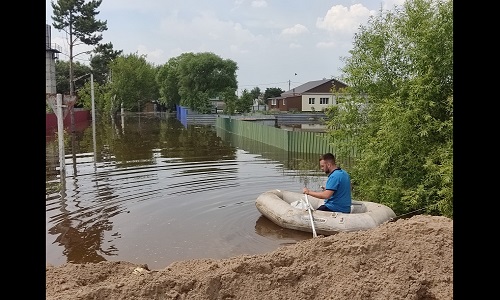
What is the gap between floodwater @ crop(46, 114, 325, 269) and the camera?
28.2ft

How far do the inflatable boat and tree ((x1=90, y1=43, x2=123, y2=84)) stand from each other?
199 ft

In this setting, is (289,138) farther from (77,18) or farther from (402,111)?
(77,18)

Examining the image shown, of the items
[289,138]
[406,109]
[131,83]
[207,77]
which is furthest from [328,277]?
[131,83]

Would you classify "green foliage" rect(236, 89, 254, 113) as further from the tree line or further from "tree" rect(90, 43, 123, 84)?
the tree line

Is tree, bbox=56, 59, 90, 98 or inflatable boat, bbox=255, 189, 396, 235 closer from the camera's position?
inflatable boat, bbox=255, 189, 396, 235

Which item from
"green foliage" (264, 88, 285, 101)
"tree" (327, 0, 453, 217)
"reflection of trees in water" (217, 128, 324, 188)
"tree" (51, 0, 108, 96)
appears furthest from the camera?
"green foliage" (264, 88, 285, 101)

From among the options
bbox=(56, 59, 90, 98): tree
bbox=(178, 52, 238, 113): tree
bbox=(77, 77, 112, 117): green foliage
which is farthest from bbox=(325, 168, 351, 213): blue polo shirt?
bbox=(56, 59, 90, 98): tree

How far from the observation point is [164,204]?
12.0m

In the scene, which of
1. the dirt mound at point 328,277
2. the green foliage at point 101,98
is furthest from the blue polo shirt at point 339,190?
the green foliage at point 101,98

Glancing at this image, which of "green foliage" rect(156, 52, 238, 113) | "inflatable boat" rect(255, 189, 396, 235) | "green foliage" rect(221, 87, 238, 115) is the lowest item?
"inflatable boat" rect(255, 189, 396, 235)

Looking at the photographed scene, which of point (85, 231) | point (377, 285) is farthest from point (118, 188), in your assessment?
point (377, 285)
